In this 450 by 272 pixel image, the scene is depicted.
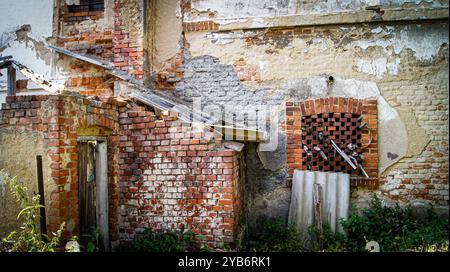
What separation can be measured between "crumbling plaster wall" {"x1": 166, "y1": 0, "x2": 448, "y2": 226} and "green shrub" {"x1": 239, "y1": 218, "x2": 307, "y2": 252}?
0.23 metres

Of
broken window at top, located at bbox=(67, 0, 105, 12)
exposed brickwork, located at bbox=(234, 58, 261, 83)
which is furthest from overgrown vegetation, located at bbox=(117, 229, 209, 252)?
broken window at top, located at bbox=(67, 0, 105, 12)

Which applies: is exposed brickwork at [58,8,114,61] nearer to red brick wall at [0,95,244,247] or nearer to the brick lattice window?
red brick wall at [0,95,244,247]

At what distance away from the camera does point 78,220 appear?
399 cm

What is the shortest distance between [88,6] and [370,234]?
6664mm

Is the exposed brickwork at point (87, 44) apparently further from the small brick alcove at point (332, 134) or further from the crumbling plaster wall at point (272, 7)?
the small brick alcove at point (332, 134)

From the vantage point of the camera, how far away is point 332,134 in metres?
5.53

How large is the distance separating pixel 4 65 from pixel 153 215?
12.5 feet

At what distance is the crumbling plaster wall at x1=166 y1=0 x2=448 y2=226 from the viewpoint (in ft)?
17.7

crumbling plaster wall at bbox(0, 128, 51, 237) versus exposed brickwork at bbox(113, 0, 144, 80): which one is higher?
exposed brickwork at bbox(113, 0, 144, 80)

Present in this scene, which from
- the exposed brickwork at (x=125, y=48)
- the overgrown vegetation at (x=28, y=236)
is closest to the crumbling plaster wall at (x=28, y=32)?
the exposed brickwork at (x=125, y=48)

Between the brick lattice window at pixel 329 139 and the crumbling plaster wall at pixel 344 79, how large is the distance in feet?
1.29

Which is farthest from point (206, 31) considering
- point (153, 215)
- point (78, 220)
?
point (78, 220)

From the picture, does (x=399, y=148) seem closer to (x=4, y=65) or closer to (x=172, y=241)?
(x=172, y=241)

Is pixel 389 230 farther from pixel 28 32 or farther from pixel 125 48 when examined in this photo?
pixel 28 32
